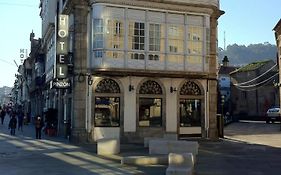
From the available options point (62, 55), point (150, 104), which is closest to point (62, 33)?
Result: point (62, 55)

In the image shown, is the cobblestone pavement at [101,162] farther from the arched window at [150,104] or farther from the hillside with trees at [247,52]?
the hillside with trees at [247,52]

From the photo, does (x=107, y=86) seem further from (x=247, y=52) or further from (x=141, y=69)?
(x=247, y=52)

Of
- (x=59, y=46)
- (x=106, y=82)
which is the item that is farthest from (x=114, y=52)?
(x=59, y=46)

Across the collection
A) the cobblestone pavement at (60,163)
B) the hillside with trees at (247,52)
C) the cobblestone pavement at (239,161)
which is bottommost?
the cobblestone pavement at (239,161)

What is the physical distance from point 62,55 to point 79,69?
1.57 meters

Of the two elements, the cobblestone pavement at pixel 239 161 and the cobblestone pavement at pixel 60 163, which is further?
the cobblestone pavement at pixel 239 161

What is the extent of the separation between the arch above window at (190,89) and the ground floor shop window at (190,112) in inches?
19.7

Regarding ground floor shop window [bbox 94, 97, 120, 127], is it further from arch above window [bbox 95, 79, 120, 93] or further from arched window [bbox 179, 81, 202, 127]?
arched window [bbox 179, 81, 202, 127]

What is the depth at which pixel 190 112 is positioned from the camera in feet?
85.3

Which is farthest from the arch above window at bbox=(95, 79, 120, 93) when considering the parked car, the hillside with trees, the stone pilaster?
the hillside with trees

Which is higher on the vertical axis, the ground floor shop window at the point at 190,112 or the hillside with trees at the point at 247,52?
the hillside with trees at the point at 247,52

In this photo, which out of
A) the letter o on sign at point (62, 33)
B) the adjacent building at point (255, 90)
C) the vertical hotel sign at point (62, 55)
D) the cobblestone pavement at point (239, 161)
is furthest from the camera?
the adjacent building at point (255, 90)

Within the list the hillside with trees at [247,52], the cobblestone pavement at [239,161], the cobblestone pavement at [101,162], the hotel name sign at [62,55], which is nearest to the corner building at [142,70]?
the hotel name sign at [62,55]

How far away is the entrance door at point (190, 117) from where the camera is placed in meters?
25.7
